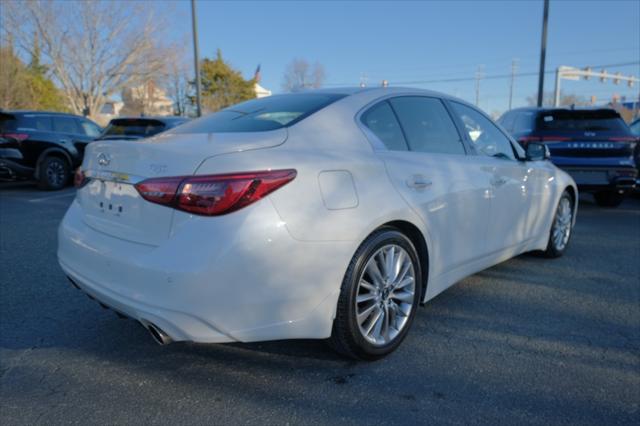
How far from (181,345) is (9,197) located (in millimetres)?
7606

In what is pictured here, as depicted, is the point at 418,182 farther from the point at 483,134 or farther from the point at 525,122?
the point at 525,122

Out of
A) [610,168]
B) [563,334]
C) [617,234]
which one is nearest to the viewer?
[563,334]

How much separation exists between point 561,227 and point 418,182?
2.79m

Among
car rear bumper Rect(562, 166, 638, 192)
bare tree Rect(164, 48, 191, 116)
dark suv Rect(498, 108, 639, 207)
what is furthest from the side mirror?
bare tree Rect(164, 48, 191, 116)

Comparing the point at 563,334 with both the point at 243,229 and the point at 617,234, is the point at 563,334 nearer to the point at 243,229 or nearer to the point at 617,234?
the point at 243,229

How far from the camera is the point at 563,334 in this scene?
319 cm

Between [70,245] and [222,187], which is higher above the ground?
[222,187]

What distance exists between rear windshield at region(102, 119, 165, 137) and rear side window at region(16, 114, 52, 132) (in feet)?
3.74

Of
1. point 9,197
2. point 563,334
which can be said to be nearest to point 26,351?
point 563,334

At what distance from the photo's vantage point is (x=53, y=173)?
9.82m

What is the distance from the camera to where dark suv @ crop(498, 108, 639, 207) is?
7.09 meters

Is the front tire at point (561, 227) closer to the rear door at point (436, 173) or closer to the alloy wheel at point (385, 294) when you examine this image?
the rear door at point (436, 173)

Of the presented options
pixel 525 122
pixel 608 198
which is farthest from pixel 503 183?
pixel 608 198

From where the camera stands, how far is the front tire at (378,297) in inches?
99.6
